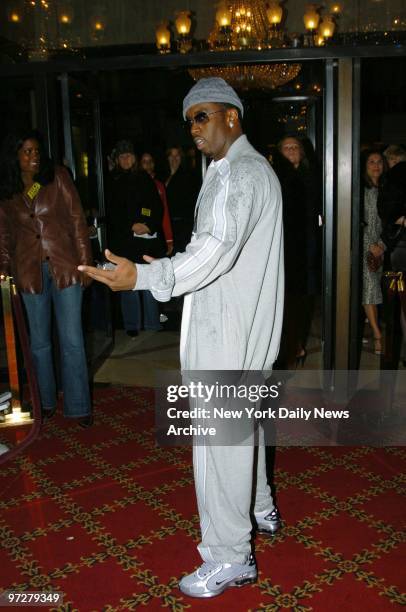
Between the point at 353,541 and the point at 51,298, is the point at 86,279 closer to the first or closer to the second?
the point at 51,298

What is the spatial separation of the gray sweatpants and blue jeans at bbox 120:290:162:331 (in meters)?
3.54

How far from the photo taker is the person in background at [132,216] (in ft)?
17.5

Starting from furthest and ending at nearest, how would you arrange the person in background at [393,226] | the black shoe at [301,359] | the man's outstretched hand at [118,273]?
the black shoe at [301,359] < the person in background at [393,226] < the man's outstretched hand at [118,273]

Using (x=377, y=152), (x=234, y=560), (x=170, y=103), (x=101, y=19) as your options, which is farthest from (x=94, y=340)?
(x=170, y=103)

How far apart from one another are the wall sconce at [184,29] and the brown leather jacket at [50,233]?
3016 mm

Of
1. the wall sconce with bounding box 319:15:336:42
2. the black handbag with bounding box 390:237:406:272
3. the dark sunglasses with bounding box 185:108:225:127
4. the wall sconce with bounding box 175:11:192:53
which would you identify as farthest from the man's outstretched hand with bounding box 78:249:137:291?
the wall sconce with bounding box 319:15:336:42

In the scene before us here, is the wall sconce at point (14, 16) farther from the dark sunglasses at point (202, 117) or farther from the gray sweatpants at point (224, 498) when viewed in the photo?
the gray sweatpants at point (224, 498)

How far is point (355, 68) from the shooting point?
3.48 m

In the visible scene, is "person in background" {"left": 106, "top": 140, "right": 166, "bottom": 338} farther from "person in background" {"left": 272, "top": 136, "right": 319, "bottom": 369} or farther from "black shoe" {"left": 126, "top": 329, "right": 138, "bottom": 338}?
"person in background" {"left": 272, "top": 136, "right": 319, "bottom": 369}

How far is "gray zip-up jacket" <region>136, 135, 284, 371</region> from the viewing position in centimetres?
173

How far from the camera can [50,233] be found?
10.9 ft

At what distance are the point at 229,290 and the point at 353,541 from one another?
1.11 m

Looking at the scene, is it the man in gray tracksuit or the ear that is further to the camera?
the ear

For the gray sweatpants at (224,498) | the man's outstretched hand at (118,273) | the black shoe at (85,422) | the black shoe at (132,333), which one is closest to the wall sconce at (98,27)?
the black shoe at (132,333)
